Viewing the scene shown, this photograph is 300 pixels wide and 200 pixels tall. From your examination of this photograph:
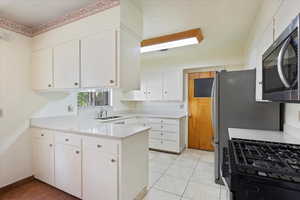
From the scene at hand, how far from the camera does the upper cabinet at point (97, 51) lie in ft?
5.52

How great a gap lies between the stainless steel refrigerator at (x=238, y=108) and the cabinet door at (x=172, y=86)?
5.27 feet

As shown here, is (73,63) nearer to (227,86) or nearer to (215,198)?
(227,86)

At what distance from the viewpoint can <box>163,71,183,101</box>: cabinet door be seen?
3879 mm

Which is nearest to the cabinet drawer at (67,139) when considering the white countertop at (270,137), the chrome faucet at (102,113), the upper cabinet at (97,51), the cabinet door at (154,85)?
the upper cabinet at (97,51)

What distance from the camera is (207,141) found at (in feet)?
12.5

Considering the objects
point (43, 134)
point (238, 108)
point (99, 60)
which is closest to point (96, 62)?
point (99, 60)

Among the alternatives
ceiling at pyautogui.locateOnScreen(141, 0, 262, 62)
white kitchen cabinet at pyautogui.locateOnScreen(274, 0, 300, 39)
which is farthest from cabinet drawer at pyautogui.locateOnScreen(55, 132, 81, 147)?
white kitchen cabinet at pyautogui.locateOnScreen(274, 0, 300, 39)

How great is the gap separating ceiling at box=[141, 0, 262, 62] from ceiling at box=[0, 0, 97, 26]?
0.86m

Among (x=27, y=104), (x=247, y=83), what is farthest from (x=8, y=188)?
(x=247, y=83)

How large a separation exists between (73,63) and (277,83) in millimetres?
2158

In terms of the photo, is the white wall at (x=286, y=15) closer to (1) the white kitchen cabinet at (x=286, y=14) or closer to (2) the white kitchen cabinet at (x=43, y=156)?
(1) the white kitchen cabinet at (x=286, y=14)

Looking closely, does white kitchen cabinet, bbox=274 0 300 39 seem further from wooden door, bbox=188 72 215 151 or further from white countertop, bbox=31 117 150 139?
wooden door, bbox=188 72 215 151

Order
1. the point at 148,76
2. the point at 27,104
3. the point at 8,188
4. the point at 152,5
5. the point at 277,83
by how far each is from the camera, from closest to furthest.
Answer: the point at 277,83 < the point at 152,5 < the point at 8,188 < the point at 27,104 < the point at 148,76

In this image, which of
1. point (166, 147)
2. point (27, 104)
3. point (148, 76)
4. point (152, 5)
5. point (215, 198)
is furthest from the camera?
point (148, 76)
